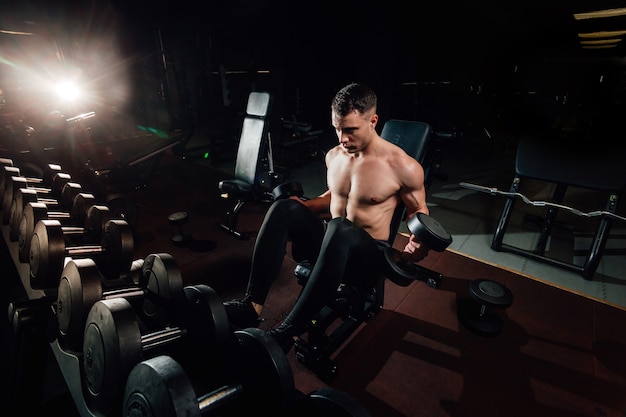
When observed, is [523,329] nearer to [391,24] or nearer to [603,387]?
[603,387]

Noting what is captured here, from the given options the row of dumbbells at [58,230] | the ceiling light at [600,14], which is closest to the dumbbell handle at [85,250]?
the row of dumbbells at [58,230]

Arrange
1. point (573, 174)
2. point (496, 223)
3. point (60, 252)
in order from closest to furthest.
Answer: point (60, 252) → point (573, 174) → point (496, 223)

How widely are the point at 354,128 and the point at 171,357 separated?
121cm

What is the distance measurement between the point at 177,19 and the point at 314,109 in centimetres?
400

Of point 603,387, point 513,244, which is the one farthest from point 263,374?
point 513,244

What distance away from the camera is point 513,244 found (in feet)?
9.55

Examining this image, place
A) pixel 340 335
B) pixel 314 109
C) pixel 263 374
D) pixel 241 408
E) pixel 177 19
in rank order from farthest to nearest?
1. pixel 314 109
2. pixel 177 19
3. pixel 340 335
4. pixel 241 408
5. pixel 263 374

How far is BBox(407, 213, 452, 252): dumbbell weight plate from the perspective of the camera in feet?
3.77

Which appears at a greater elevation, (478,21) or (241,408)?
(478,21)

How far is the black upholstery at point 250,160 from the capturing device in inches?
115

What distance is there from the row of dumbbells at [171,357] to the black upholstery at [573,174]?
2.56 m

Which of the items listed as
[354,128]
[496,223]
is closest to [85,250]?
[354,128]

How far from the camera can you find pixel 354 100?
1438mm

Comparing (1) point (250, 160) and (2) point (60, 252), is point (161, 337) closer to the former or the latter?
(2) point (60, 252)
